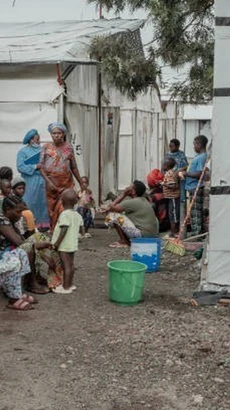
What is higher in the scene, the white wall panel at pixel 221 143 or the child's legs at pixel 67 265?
the white wall panel at pixel 221 143

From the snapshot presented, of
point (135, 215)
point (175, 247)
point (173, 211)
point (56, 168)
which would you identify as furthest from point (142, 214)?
point (173, 211)

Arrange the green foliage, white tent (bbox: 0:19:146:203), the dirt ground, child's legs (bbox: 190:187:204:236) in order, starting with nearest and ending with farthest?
the dirt ground, the green foliage, child's legs (bbox: 190:187:204:236), white tent (bbox: 0:19:146:203)

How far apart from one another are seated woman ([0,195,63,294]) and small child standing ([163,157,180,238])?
10.3ft

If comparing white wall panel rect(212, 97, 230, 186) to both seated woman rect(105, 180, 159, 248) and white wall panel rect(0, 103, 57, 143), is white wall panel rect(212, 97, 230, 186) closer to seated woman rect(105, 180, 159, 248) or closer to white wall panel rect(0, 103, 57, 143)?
seated woman rect(105, 180, 159, 248)

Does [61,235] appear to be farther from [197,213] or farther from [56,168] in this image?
[197,213]

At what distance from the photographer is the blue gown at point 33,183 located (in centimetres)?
895

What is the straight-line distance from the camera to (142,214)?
8.30 m

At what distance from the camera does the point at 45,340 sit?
4945 mm

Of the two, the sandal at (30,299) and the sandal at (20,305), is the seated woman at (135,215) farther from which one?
the sandal at (20,305)

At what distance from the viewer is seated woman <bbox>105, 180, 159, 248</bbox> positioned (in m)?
8.31

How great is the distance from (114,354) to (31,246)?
1.73m

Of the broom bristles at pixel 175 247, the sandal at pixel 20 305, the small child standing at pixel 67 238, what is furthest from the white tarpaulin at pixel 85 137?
the sandal at pixel 20 305

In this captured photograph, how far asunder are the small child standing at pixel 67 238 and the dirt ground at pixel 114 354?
19 cm

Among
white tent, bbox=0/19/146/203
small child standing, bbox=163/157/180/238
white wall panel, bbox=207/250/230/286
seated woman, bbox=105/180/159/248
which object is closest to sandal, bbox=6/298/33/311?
white wall panel, bbox=207/250/230/286
